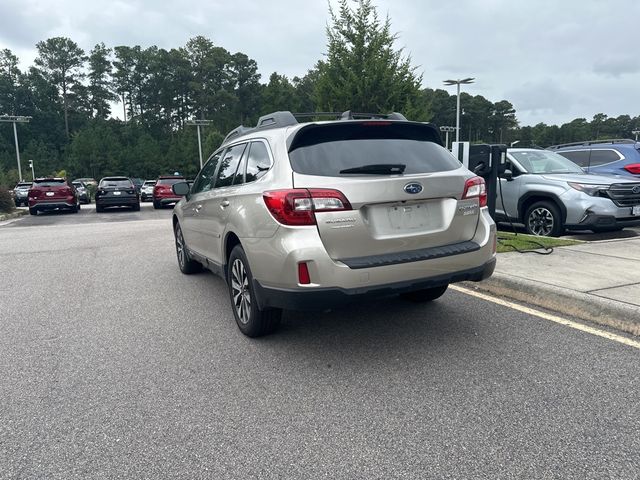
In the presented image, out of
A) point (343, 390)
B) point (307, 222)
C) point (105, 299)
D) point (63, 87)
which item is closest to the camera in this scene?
point (343, 390)

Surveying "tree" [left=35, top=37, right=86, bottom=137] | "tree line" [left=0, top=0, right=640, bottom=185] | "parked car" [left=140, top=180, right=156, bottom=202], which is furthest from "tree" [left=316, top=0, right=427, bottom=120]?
"tree" [left=35, top=37, right=86, bottom=137]

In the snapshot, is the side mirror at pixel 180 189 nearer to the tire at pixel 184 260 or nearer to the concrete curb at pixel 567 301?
the tire at pixel 184 260

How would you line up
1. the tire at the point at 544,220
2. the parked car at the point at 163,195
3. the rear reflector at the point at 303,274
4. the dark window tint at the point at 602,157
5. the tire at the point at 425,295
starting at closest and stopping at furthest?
the rear reflector at the point at 303,274 → the tire at the point at 425,295 → the tire at the point at 544,220 → the dark window tint at the point at 602,157 → the parked car at the point at 163,195

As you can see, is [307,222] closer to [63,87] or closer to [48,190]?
[48,190]

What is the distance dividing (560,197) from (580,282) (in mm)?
3703

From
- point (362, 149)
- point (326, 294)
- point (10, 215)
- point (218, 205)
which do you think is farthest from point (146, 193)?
Answer: point (326, 294)

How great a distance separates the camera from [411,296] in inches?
208

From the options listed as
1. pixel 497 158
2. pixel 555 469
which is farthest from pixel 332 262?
pixel 497 158

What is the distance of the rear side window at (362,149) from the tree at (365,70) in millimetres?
14614

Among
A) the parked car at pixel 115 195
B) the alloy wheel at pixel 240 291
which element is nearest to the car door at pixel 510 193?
the alloy wheel at pixel 240 291

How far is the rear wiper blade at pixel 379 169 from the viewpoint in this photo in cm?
374

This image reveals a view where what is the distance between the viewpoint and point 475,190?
4.14 meters

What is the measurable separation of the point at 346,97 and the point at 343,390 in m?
16.4

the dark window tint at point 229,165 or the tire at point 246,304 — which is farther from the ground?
the dark window tint at point 229,165
